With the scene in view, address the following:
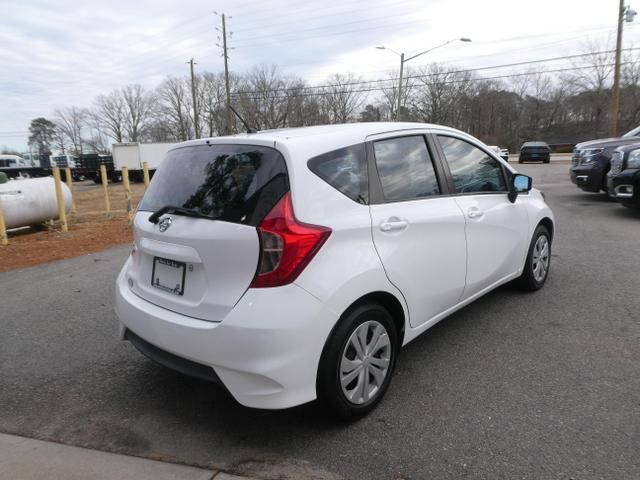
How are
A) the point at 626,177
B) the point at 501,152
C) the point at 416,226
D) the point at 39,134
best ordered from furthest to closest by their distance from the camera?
the point at 39,134 → the point at 501,152 → the point at 626,177 → the point at 416,226

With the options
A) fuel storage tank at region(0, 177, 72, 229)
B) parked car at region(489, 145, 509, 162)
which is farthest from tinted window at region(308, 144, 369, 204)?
fuel storage tank at region(0, 177, 72, 229)

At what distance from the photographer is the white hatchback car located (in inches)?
88.2

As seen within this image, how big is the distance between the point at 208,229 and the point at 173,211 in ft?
1.22

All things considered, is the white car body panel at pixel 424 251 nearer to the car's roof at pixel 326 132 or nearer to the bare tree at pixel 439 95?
the car's roof at pixel 326 132

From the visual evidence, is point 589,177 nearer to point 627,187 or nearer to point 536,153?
point 627,187

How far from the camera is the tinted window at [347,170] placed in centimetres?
250

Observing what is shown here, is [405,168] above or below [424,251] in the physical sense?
above

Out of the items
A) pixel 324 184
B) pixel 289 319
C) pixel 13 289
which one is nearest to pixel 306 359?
pixel 289 319

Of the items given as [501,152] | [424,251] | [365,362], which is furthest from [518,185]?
[501,152]

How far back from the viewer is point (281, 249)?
2.23m

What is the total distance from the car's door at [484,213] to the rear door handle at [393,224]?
2.58 ft

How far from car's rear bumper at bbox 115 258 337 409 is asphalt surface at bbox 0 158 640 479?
395mm

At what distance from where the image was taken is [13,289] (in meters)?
5.54

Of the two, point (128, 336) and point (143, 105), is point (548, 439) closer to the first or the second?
point (128, 336)
